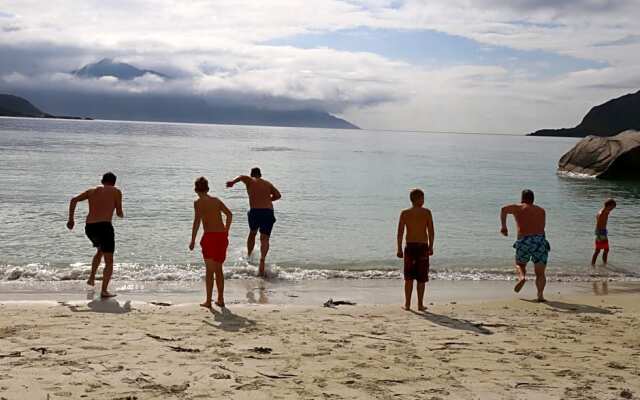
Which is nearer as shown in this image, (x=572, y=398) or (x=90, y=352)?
(x=572, y=398)

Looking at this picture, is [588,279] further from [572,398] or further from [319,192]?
[319,192]

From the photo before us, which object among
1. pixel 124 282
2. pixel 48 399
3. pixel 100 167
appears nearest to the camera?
pixel 48 399

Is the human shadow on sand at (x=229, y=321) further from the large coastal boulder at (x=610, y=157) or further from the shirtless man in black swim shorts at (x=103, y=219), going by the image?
the large coastal boulder at (x=610, y=157)

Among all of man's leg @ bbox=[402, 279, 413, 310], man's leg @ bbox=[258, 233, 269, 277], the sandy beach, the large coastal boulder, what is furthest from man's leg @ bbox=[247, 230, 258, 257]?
the large coastal boulder

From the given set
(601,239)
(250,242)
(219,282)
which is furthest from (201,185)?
(601,239)

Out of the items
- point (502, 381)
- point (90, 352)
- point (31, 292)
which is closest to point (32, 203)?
point (31, 292)

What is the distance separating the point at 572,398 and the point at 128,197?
2022 centimetres

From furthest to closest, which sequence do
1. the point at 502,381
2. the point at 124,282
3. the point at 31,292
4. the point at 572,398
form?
the point at 124,282
the point at 31,292
the point at 502,381
the point at 572,398

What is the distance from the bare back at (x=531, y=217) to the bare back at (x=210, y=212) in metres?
4.21

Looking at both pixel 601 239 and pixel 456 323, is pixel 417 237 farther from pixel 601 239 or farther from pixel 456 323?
pixel 601 239

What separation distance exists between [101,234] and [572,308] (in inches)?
263

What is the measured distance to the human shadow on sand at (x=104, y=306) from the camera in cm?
770

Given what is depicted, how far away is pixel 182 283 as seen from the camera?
1027 cm

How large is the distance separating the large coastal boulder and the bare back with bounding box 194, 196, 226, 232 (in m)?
31.8
